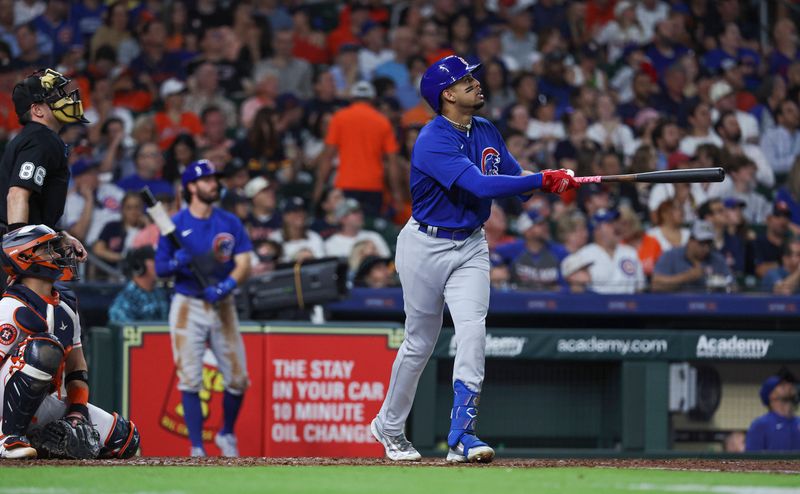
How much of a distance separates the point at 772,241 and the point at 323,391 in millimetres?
5055

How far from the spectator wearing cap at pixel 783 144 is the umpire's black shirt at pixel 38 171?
385 inches

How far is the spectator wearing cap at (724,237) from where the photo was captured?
12.6 metres

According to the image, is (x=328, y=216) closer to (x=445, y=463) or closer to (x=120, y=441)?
(x=120, y=441)

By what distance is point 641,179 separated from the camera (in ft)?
21.6

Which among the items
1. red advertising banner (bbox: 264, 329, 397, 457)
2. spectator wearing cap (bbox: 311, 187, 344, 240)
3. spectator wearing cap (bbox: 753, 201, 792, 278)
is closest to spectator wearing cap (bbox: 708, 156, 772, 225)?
spectator wearing cap (bbox: 753, 201, 792, 278)

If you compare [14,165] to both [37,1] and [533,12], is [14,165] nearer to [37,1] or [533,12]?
[37,1]

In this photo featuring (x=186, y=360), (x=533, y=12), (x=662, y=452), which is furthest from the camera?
(x=533, y=12)

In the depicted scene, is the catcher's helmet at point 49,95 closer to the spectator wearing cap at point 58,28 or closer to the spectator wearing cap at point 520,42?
the spectator wearing cap at point 58,28

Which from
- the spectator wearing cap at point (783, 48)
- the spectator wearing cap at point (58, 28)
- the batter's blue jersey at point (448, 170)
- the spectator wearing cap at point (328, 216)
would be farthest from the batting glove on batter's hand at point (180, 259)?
the spectator wearing cap at point (783, 48)

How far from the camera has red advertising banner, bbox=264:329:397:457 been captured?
33.5 feet

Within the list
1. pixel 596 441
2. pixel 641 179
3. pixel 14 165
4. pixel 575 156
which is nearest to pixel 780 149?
pixel 575 156

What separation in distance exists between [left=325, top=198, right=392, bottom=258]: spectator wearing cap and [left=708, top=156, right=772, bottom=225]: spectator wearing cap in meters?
3.73

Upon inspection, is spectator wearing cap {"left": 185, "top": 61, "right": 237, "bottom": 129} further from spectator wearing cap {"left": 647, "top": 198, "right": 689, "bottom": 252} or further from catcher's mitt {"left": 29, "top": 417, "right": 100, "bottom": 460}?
catcher's mitt {"left": 29, "top": 417, "right": 100, "bottom": 460}

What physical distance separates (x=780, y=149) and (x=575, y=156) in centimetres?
265
